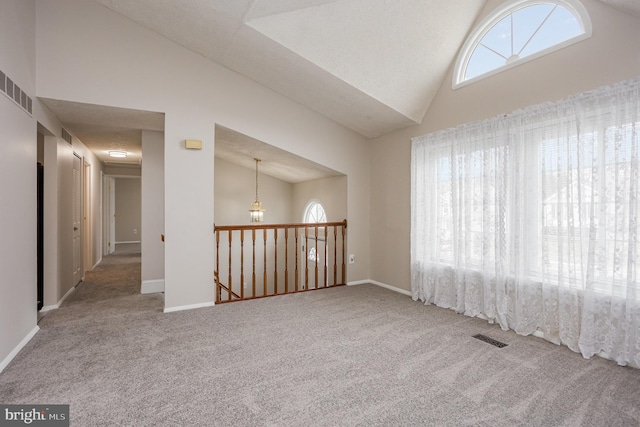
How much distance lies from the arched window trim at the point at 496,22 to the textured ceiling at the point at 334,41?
12 centimetres

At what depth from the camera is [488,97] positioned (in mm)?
3242

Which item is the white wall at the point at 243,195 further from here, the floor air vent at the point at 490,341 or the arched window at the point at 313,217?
the floor air vent at the point at 490,341

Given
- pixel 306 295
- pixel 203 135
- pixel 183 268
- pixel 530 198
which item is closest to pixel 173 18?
pixel 203 135

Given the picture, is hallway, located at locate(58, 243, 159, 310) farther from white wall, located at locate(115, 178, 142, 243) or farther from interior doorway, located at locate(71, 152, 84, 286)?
white wall, located at locate(115, 178, 142, 243)

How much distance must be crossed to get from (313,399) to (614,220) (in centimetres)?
255

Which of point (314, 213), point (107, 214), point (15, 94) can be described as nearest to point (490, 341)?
point (314, 213)

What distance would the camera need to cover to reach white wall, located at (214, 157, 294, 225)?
21.9 ft

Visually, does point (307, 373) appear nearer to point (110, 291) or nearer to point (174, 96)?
point (174, 96)

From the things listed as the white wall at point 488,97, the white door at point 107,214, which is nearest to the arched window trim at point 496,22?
the white wall at point 488,97

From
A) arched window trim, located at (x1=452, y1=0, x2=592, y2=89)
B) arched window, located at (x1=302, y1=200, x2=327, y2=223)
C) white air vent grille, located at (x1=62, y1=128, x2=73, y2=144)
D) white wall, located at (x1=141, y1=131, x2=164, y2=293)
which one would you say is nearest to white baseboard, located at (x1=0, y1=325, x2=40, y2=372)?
white wall, located at (x1=141, y1=131, x2=164, y2=293)

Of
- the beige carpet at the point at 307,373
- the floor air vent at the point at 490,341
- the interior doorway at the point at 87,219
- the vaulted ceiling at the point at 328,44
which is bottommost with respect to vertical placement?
the floor air vent at the point at 490,341

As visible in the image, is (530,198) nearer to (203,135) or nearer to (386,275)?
(386,275)

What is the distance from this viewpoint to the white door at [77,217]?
14.9 ft

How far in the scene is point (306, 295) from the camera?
166 inches
